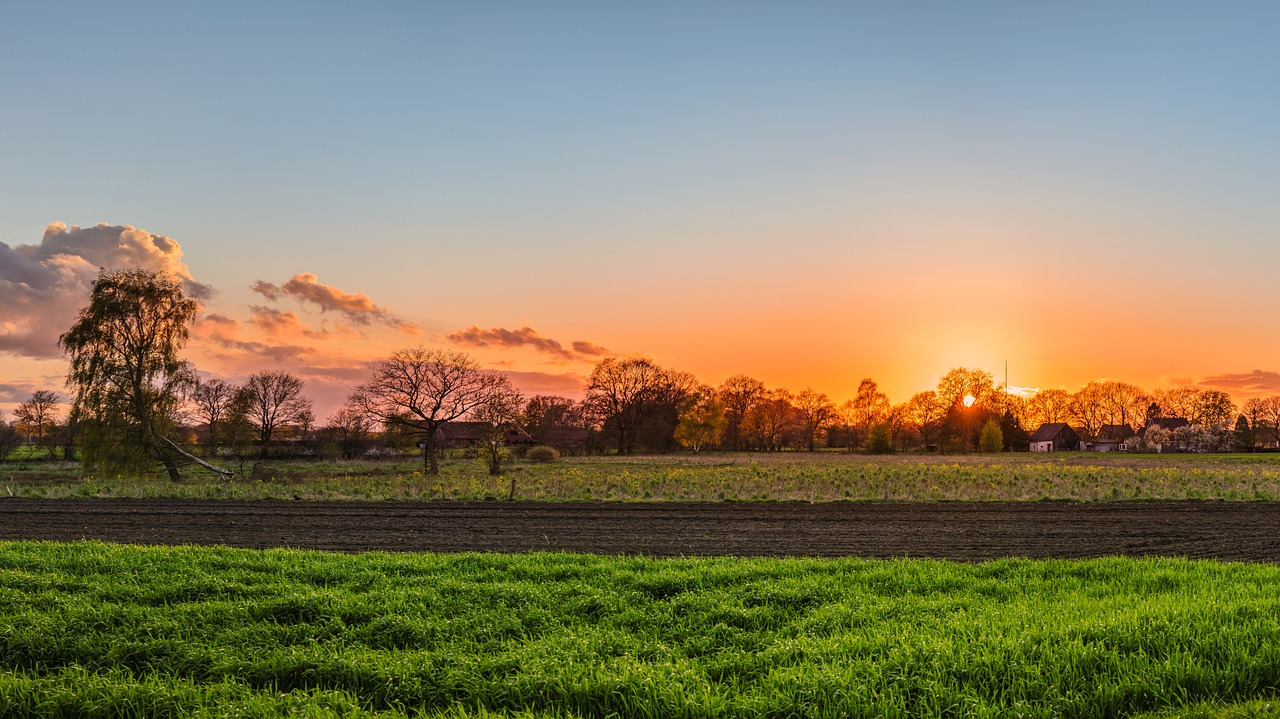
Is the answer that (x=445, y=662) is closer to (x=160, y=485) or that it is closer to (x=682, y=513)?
(x=682, y=513)

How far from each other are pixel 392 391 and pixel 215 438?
90.8 feet

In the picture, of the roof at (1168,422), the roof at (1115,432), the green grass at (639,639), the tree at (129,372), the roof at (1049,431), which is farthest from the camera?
the roof at (1115,432)

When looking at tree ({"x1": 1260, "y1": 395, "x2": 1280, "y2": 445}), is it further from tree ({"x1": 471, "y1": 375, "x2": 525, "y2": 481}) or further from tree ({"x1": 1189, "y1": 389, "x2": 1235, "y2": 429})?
tree ({"x1": 471, "y1": 375, "x2": 525, "y2": 481})

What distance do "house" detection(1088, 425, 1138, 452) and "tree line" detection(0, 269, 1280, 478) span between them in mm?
1181

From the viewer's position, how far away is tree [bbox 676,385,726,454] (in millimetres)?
89250

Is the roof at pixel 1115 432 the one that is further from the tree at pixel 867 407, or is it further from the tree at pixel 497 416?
the tree at pixel 497 416

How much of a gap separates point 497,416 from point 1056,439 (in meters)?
107

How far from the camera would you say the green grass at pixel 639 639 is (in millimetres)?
5586

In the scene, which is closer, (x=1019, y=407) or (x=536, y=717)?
(x=536, y=717)

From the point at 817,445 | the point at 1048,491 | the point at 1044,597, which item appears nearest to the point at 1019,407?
the point at 817,445

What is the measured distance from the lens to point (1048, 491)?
93.7ft

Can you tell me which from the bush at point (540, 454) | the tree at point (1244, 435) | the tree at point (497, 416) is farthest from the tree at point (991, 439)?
the tree at point (497, 416)

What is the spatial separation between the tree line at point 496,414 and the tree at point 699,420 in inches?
6.7

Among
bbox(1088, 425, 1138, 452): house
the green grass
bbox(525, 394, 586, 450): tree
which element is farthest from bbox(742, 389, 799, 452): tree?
the green grass
